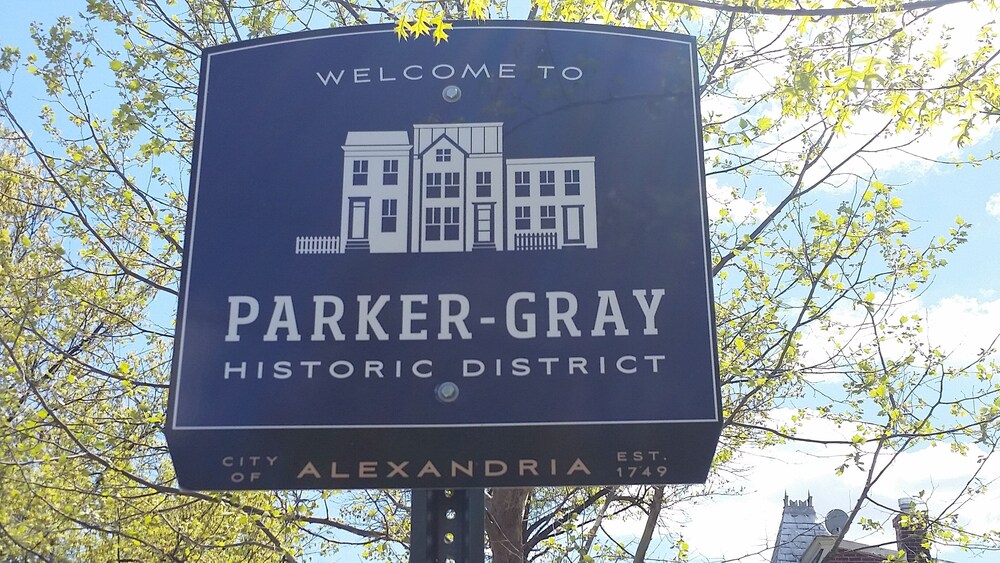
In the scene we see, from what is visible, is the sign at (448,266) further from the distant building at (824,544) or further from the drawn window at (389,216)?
the distant building at (824,544)

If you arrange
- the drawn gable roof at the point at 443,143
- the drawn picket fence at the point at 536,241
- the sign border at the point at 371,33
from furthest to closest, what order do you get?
the drawn gable roof at the point at 443,143
the drawn picket fence at the point at 536,241
the sign border at the point at 371,33

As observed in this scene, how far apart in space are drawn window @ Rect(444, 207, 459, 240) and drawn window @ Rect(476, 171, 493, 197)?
16 cm

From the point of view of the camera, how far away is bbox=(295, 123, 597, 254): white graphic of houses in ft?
16.8

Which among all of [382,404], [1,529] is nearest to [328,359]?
[382,404]

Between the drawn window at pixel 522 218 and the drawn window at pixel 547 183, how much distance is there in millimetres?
118

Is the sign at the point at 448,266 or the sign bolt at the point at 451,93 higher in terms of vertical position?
the sign bolt at the point at 451,93

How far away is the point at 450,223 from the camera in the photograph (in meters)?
5.14

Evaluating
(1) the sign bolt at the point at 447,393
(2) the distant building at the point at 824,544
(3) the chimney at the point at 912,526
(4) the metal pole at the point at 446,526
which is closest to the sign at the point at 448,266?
(1) the sign bolt at the point at 447,393

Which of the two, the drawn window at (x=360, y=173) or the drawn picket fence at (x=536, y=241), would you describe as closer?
the drawn picket fence at (x=536, y=241)

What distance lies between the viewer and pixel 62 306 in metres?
8.14

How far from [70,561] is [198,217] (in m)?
3.66

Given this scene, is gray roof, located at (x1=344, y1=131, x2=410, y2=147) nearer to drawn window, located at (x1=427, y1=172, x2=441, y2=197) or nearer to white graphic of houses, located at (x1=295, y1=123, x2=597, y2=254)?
white graphic of houses, located at (x1=295, y1=123, x2=597, y2=254)

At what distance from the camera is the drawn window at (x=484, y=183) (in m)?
5.22

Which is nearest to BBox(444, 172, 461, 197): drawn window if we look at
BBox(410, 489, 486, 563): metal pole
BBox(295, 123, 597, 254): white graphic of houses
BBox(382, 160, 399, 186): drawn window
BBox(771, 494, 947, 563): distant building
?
BBox(295, 123, 597, 254): white graphic of houses
